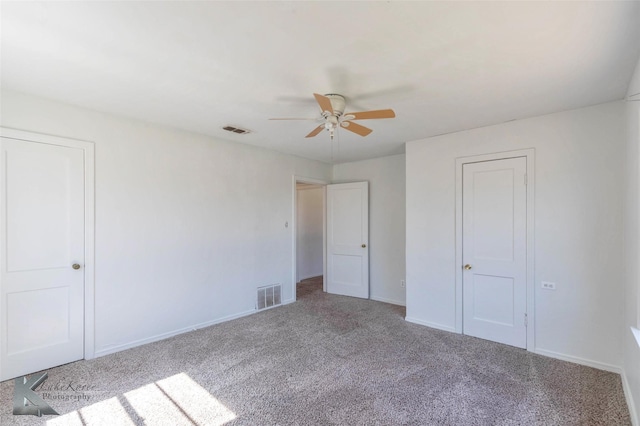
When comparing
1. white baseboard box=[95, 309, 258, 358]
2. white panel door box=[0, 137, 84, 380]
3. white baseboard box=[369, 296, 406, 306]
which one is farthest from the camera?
white baseboard box=[369, 296, 406, 306]

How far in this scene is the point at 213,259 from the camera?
402 cm

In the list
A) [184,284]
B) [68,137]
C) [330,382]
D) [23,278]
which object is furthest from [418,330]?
[68,137]

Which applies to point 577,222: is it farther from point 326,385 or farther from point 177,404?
point 177,404

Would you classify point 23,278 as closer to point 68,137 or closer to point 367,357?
point 68,137

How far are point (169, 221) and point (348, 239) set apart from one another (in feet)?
10.0

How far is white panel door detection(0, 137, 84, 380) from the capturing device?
2590mm

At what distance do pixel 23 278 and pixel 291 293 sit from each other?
3310mm

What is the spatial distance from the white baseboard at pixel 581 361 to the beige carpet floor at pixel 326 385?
2.9 inches

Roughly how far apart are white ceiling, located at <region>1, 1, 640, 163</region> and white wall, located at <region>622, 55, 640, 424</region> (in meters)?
0.35

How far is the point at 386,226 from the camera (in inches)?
205

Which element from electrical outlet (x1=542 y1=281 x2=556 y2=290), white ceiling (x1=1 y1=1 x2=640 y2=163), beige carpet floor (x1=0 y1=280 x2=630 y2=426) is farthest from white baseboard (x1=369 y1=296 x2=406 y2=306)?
white ceiling (x1=1 y1=1 x2=640 y2=163)

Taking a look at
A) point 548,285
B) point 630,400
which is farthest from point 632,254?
point 630,400

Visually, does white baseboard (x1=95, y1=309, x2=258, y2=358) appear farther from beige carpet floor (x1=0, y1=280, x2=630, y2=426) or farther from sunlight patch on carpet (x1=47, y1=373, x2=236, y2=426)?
sunlight patch on carpet (x1=47, y1=373, x2=236, y2=426)

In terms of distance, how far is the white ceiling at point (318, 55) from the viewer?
160 centimetres
